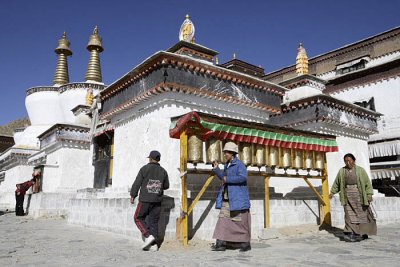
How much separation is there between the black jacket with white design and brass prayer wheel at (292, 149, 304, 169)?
374 centimetres

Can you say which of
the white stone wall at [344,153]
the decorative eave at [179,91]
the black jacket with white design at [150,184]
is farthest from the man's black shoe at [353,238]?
the decorative eave at [179,91]

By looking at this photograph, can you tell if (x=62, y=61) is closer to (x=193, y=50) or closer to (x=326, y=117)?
(x=193, y=50)

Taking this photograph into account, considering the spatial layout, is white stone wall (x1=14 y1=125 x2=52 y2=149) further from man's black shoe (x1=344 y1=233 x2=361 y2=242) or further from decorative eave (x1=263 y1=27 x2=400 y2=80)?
man's black shoe (x1=344 y1=233 x2=361 y2=242)

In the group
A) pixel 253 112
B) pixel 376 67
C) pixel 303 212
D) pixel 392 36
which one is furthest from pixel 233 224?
pixel 392 36

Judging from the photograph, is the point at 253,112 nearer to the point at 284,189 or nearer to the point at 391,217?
the point at 284,189

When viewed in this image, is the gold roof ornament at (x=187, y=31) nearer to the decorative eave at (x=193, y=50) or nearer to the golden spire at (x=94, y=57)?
the decorative eave at (x=193, y=50)

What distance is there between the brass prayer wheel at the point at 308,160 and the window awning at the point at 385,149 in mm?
11150

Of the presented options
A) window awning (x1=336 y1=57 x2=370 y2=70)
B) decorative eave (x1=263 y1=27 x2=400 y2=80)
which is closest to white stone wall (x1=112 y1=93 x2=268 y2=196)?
window awning (x1=336 y1=57 x2=370 y2=70)

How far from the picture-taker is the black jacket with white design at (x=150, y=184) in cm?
582

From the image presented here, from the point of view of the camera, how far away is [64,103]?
26.3m

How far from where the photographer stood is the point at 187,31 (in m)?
12.9

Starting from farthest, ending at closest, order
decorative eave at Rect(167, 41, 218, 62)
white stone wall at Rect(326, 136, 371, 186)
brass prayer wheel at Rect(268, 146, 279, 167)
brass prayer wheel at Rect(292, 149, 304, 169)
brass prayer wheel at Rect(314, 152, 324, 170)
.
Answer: decorative eave at Rect(167, 41, 218, 62), white stone wall at Rect(326, 136, 371, 186), brass prayer wheel at Rect(314, 152, 324, 170), brass prayer wheel at Rect(292, 149, 304, 169), brass prayer wheel at Rect(268, 146, 279, 167)

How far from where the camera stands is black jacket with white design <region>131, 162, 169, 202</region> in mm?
5824

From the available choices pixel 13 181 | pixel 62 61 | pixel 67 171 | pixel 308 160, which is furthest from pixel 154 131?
pixel 62 61
